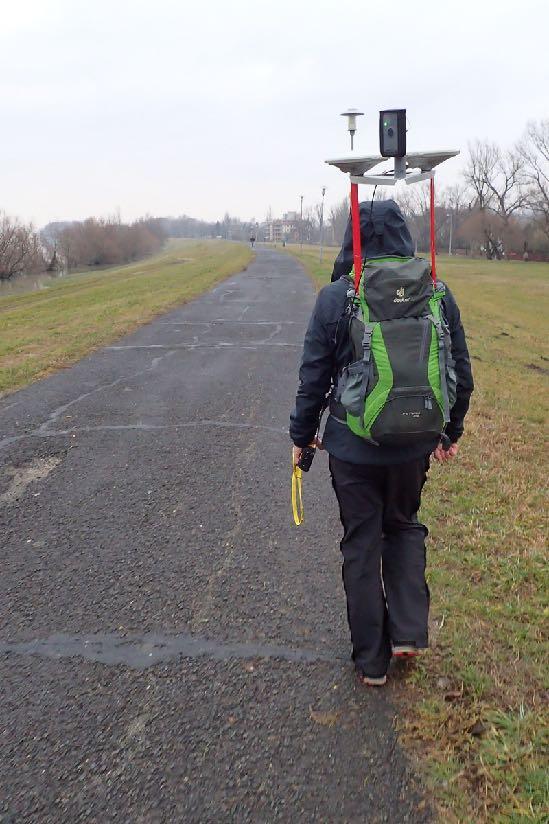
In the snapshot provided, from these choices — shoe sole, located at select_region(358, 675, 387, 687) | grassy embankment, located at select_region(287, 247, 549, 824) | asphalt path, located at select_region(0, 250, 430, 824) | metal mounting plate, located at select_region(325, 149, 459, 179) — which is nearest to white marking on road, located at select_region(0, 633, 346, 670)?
asphalt path, located at select_region(0, 250, 430, 824)

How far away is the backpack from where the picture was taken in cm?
225

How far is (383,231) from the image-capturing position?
2428 mm

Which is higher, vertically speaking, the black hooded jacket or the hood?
the hood

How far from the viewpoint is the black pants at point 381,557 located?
2.46m

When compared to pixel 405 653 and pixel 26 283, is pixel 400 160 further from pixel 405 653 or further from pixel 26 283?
pixel 26 283

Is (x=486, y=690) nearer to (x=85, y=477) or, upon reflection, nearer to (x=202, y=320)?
(x=85, y=477)

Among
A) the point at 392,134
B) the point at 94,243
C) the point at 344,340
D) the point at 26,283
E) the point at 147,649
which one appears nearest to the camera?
the point at 344,340

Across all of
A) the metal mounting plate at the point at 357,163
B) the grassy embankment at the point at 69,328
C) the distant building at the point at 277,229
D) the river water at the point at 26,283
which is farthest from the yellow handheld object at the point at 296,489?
the distant building at the point at 277,229

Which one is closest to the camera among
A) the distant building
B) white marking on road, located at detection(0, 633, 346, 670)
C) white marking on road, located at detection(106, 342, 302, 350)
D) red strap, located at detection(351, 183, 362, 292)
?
red strap, located at detection(351, 183, 362, 292)

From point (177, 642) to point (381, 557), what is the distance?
103 centimetres

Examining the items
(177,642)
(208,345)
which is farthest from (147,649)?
(208,345)

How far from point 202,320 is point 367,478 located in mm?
11183

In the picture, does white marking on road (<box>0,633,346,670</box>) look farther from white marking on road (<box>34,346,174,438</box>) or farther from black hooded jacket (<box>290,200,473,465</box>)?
white marking on road (<box>34,346,174,438</box>)

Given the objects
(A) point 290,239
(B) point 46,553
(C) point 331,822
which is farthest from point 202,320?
(A) point 290,239
